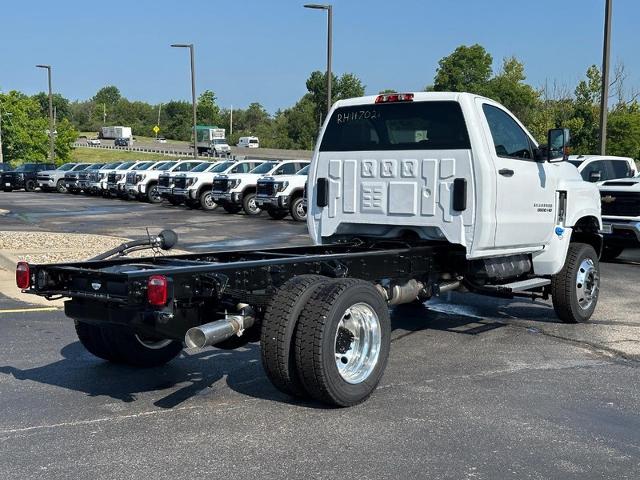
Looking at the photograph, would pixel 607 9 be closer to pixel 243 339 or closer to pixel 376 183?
pixel 376 183

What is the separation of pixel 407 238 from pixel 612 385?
7.68 ft

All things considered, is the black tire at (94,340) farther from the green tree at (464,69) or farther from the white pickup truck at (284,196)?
the green tree at (464,69)

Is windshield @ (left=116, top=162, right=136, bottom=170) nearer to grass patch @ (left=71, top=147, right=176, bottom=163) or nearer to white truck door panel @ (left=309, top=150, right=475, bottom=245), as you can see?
white truck door panel @ (left=309, top=150, right=475, bottom=245)

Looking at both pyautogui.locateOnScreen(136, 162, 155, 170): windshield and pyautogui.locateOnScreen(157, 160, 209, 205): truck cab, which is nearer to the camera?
pyautogui.locateOnScreen(157, 160, 209, 205): truck cab

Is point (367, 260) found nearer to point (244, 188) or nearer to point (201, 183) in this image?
point (244, 188)

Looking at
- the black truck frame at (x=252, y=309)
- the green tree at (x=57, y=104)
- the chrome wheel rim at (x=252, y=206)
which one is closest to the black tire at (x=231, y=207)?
the chrome wheel rim at (x=252, y=206)

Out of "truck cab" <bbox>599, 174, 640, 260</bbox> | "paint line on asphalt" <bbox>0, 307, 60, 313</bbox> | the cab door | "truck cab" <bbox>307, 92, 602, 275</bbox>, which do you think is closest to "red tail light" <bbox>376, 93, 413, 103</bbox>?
"truck cab" <bbox>307, 92, 602, 275</bbox>

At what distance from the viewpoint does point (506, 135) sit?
7.80 m

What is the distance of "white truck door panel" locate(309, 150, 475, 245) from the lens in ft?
23.8

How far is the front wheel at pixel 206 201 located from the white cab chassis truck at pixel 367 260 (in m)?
21.0

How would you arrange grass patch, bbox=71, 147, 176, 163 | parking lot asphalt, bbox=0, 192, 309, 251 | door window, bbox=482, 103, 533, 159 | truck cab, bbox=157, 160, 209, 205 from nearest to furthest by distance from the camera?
door window, bbox=482, 103, 533, 159 < parking lot asphalt, bbox=0, 192, 309, 251 < truck cab, bbox=157, 160, 209, 205 < grass patch, bbox=71, 147, 176, 163

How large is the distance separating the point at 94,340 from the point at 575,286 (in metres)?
5.03

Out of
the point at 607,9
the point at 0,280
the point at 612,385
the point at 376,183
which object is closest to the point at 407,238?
the point at 376,183

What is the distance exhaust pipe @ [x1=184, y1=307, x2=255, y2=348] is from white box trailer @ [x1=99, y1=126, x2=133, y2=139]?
114 metres
